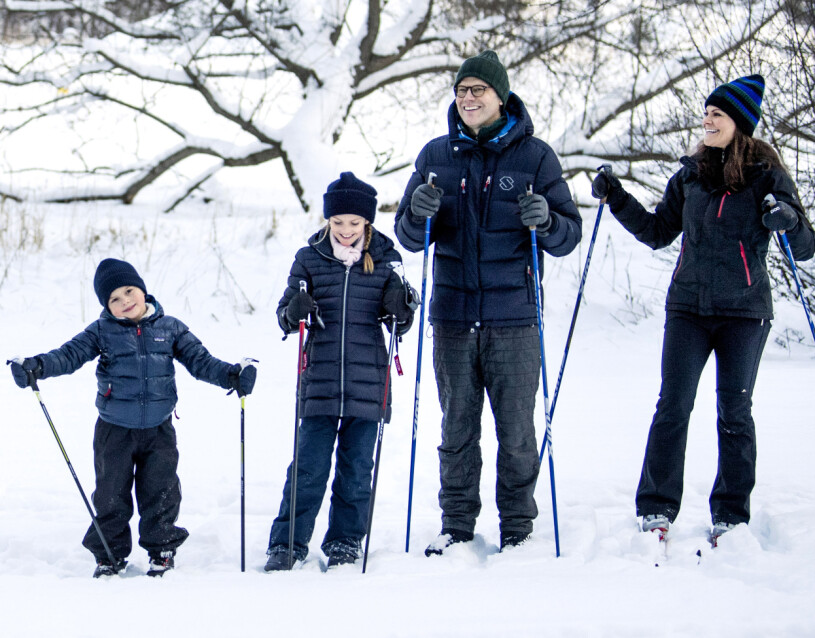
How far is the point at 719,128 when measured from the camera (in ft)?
10.8

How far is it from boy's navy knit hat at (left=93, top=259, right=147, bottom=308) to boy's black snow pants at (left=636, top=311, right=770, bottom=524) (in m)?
1.99

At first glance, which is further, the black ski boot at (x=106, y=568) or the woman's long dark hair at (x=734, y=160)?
the woman's long dark hair at (x=734, y=160)

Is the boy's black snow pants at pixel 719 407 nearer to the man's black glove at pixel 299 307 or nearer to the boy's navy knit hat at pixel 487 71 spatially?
the boy's navy knit hat at pixel 487 71

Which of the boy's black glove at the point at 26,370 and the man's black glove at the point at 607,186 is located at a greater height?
the man's black glove at the point at 607,186

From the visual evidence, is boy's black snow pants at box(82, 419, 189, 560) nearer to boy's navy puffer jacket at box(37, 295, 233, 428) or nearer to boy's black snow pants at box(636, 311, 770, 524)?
boy's navy puffer jacket at box(37, 295, 233, 428)

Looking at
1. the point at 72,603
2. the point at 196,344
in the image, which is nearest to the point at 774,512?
the point at 196,344

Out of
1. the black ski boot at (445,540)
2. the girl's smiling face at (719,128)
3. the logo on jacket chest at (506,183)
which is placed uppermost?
the girl's smiling face at (719,128)

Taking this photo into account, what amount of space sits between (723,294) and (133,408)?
2179mm

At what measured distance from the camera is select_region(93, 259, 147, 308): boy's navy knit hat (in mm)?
3191

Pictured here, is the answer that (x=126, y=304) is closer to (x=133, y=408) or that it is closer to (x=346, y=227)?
(x=133, y=408)

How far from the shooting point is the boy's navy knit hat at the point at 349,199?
10.8ft

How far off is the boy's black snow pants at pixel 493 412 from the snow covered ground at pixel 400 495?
0.58 feet

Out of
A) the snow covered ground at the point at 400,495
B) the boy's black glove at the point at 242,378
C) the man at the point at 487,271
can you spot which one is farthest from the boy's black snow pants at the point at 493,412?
the boy's black glove at the point at 242,378

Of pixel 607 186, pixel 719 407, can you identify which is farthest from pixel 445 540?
pixel 607 186
